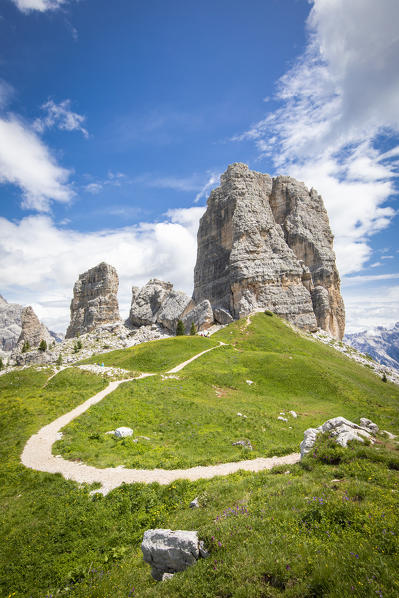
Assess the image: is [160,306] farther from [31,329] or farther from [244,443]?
[244,443]

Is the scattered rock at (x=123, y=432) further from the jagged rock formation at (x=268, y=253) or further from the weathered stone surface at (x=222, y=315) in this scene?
the weathered stone surface at (x=222, y=315)

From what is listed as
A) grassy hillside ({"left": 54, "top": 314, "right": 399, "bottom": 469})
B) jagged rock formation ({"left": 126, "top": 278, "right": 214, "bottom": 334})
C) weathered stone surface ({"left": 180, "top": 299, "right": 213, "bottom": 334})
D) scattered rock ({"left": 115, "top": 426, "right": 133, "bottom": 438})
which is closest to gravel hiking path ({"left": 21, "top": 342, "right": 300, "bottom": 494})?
grassy hillside ({"left": 54, "top": 314, "right": 399, "bottom": 469})

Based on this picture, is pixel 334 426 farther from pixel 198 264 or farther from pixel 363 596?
pixel 198 264

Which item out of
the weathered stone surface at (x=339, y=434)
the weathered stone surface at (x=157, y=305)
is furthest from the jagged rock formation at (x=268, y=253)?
the weathered stone surface at (x=339, y=434)

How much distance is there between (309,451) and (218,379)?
26070 mm

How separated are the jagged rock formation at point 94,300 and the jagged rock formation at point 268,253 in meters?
44.2

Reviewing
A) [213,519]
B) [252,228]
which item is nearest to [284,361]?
[213,519]

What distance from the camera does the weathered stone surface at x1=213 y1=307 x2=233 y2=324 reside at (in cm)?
9262

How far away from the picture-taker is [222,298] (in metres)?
99.4

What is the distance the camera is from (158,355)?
52.4 meters

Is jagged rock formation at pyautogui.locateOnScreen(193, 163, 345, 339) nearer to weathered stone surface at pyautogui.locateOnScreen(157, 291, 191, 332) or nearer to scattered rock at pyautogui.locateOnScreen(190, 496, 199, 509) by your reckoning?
weathered stone surface at pyautogui.locateOnScreen(157, 291, 191, 332)

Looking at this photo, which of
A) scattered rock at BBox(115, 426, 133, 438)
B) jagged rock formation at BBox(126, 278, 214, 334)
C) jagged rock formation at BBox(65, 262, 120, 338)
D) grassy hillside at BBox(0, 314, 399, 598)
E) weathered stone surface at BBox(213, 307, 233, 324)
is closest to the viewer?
grassy hillside at BBox(0, 314, 399, 598)

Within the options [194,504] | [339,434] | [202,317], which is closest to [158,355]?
[339,434]

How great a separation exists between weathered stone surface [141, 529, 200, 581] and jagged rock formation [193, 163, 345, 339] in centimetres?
8172
